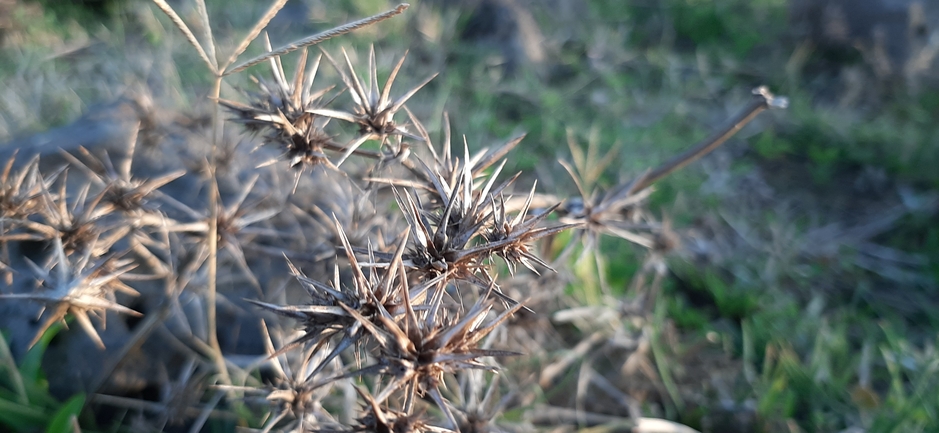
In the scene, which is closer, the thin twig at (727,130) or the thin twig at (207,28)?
the thin twig at (207,28)

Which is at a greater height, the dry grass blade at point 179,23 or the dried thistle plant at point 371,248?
the dry grass blade at point 179,23

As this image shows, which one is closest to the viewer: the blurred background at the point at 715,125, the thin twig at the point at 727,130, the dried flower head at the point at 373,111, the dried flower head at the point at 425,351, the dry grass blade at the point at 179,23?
the dried flower head at the point at 425,351

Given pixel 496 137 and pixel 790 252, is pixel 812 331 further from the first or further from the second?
pixel 496 137

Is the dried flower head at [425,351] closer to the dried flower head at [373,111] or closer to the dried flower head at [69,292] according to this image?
the dried flower head at [373,111]

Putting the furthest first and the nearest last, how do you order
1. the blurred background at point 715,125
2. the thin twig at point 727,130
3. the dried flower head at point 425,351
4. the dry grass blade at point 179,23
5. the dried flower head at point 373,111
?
the blurred background at point 715,125
the thin twig at point 727,130
the dried flower head at point 373,111
the dry grass blade at point 179,23
the dried flower head at point 425,351

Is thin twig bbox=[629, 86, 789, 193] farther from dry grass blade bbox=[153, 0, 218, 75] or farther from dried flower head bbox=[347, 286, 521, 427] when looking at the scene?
dry grass blade bbox=[153, 0, 218, 75]

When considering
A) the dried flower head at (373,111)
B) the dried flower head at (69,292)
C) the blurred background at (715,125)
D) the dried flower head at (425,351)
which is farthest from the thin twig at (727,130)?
the dried flower head at (69,292)

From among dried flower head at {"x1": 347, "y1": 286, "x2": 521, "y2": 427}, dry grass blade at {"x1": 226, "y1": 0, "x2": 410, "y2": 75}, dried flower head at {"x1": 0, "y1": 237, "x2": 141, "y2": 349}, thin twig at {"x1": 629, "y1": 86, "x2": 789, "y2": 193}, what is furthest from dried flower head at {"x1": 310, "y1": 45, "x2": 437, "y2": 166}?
thin twig at {"x1": 629, "y1": 86, "x2": 789, "y2": 193}

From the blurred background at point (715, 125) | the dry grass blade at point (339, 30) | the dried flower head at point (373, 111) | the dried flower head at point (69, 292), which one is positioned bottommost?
the blurred background at point (715, 125)
